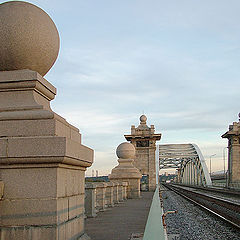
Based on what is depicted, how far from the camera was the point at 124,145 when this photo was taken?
17.6 meters

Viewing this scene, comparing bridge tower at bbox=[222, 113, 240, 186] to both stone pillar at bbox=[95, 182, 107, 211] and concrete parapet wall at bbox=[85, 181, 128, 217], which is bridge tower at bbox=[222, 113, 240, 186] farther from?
stone pillar at bbox=[95, 182, 107, 211]

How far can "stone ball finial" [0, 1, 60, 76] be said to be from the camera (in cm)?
419

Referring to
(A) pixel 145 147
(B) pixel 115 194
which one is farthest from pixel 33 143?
(A) pixel 145 147

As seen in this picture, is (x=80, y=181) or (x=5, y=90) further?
(x=80, y=181)

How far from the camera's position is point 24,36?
4195 mm

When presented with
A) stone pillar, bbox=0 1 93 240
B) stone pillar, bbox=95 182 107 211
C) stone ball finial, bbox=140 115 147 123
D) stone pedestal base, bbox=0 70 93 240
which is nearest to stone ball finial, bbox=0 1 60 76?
stone pillar, bbox=0 1 93 240

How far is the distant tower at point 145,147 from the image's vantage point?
45175 millimetres

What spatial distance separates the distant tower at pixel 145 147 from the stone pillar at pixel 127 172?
1040 inches

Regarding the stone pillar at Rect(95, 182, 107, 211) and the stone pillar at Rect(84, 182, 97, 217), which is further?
the stone pillar at Rect(95, 182, 107, 211)

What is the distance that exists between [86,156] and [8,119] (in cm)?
114

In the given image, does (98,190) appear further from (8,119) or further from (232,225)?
(8,119)

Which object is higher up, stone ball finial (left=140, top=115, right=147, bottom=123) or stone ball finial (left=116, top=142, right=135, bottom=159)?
stone ball finial (left=140, top=115, right=147, bottom=123)

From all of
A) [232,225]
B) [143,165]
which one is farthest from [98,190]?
[143,165]

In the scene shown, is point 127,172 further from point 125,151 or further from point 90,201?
point 90,201
